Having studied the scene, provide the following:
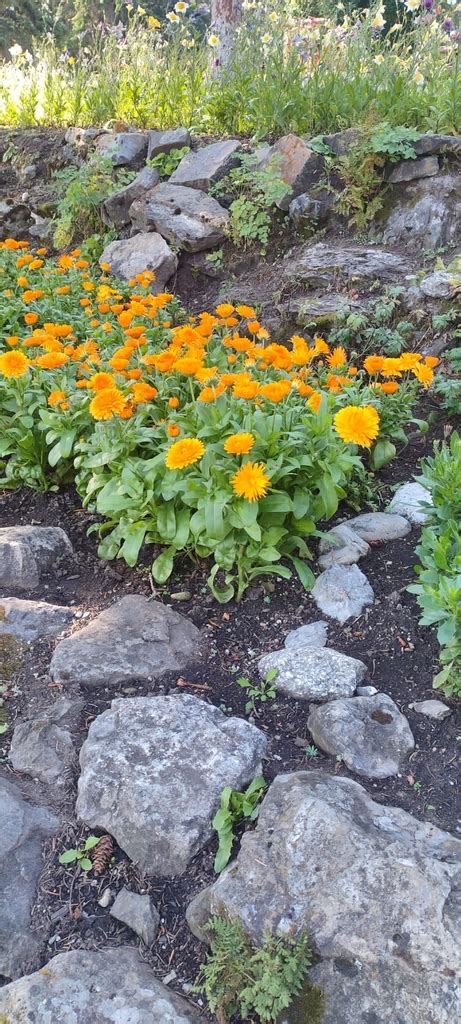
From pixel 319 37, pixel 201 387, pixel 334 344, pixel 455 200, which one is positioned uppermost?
pixel 319 37

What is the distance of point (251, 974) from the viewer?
1.69m

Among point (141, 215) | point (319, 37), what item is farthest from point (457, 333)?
point (319, 37)

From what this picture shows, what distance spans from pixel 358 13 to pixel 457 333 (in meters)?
5.80

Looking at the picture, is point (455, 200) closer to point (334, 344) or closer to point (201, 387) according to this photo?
point (334, 344)

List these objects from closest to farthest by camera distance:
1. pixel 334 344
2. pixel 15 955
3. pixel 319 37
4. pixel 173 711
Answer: pixel 15 955
pixel 173 711
pixel 334 344
pixel 319 37

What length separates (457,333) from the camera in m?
4.18

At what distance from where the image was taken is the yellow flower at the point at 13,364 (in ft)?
10.7

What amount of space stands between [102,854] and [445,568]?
1404mm

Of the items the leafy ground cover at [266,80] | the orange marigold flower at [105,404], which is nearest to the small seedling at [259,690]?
the orange marigold flower at [105,404]

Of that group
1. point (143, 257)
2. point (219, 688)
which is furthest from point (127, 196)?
point (219, 688)

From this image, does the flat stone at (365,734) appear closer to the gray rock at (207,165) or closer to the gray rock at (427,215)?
the gray rock at (427,215)

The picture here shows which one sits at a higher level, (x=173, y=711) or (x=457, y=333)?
(x=457, y=333)

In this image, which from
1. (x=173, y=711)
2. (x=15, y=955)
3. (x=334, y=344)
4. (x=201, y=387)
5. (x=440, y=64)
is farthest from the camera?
(x=440, y=64)

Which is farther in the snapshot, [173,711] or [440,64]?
[440,64]
